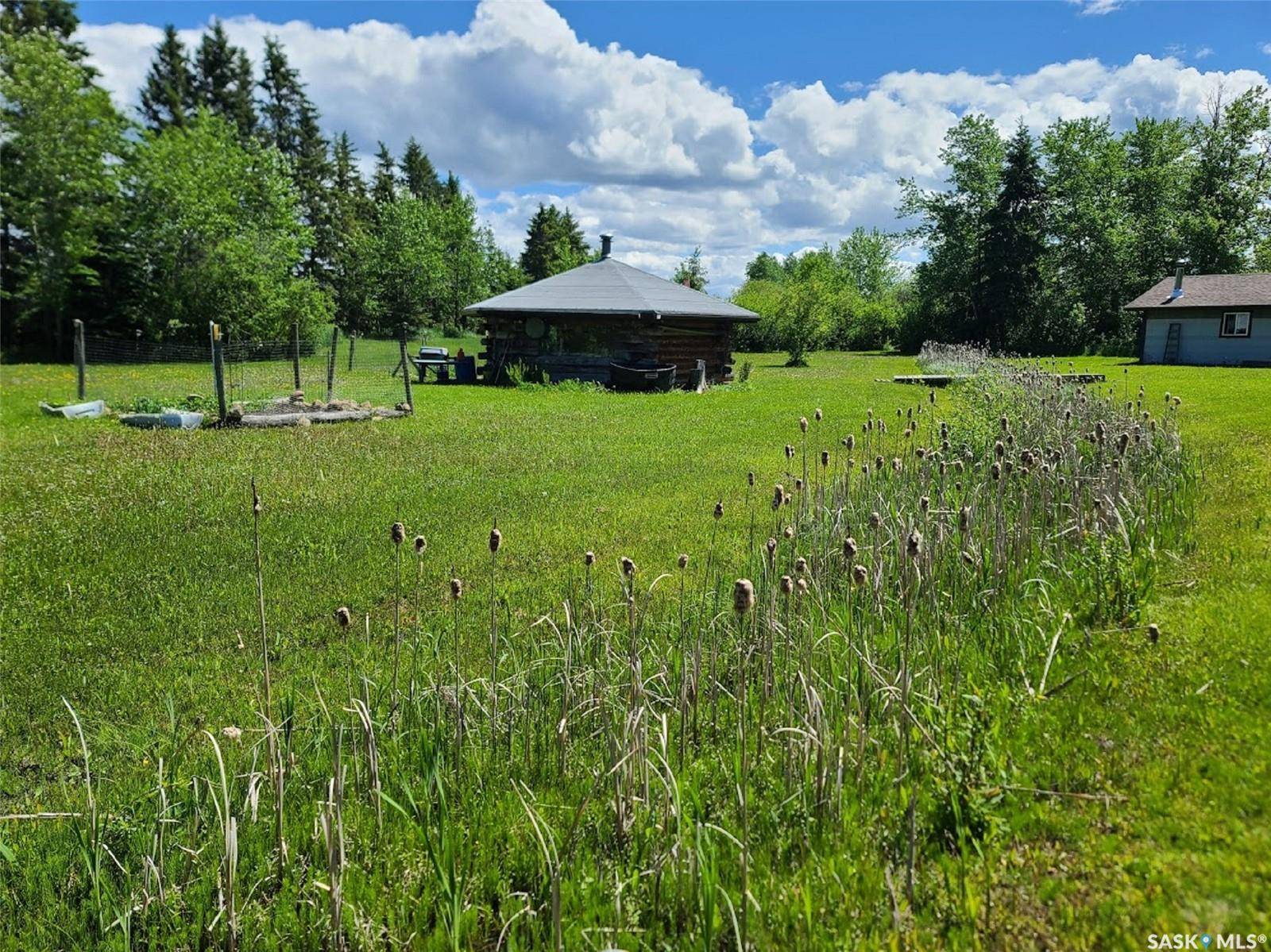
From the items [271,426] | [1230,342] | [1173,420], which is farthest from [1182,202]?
[271,426]

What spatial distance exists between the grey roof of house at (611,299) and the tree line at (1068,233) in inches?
481

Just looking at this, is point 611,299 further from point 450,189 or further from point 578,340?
point 450,189

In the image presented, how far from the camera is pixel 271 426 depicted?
14.2 m

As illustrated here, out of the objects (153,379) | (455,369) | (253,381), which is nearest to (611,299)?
(455,369)

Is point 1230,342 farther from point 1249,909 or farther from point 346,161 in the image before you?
point 346,161

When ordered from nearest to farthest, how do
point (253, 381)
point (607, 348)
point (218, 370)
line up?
point (218, 370) → point (253, 381) → point (607, 348)

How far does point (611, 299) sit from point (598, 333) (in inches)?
48.9

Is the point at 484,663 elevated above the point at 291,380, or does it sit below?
below

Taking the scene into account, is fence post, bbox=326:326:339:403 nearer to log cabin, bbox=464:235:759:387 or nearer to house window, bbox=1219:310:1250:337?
log cabin, bbox=464:235:759:387

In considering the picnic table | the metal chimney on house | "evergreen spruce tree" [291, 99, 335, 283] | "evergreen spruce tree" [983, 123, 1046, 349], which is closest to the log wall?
the picnic table

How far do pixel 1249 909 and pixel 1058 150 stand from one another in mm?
56088

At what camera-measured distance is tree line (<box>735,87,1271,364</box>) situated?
4269 centimetres

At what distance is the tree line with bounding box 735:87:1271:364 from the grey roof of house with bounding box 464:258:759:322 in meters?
12.2

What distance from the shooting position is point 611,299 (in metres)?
24.8
